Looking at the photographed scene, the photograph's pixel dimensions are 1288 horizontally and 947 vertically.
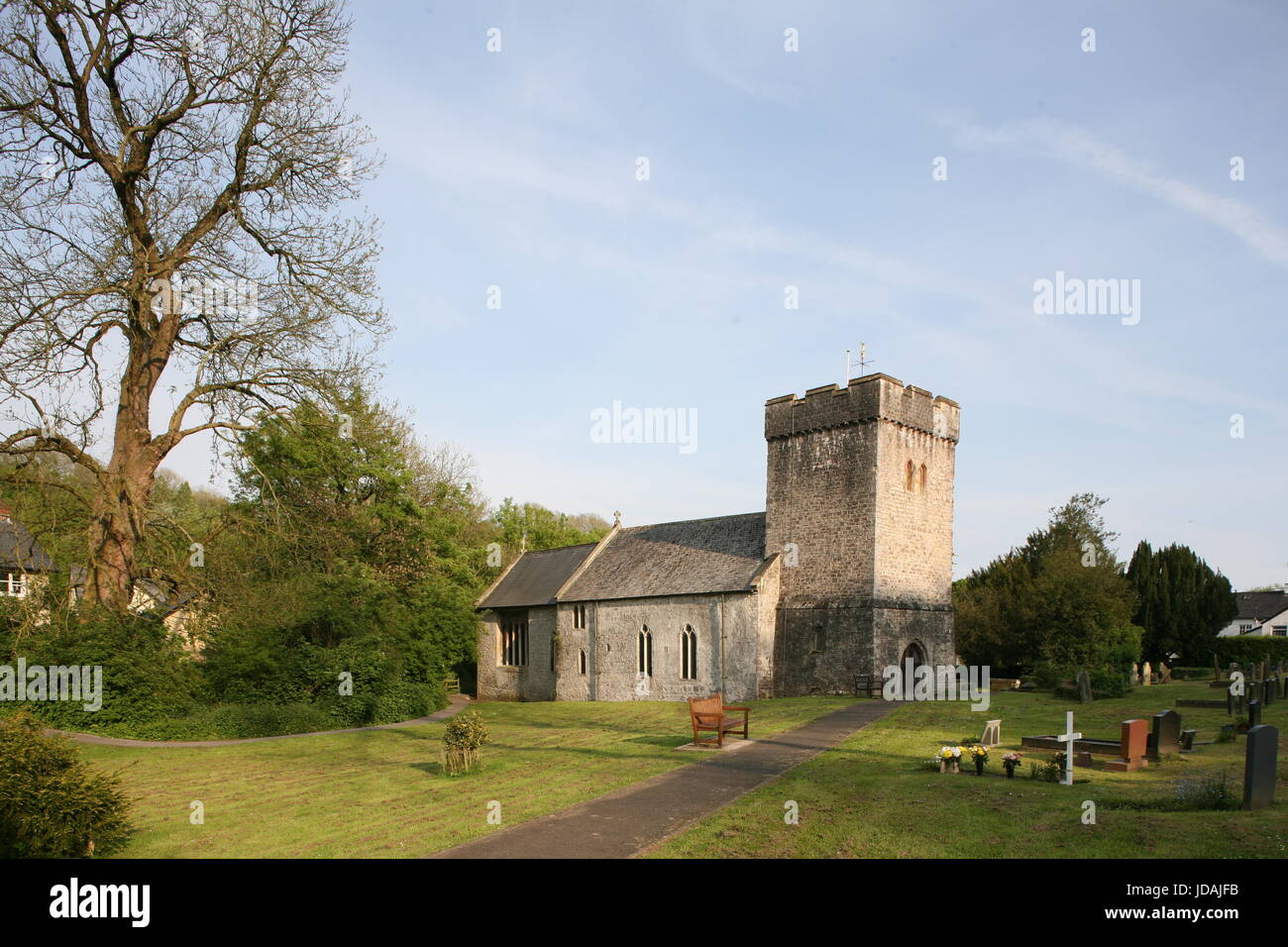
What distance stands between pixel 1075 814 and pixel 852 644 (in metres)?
20.0

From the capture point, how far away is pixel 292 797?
14266 mm

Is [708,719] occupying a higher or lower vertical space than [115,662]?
lower

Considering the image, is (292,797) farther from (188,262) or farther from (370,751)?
(188,262)

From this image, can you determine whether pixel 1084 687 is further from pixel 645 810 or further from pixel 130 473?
pixel 130 473

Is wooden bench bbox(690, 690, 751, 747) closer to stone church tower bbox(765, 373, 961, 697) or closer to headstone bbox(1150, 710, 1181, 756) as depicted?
headstone bbox(1150, 710, 1181, 756)

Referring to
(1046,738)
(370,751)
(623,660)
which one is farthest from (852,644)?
(370,751)

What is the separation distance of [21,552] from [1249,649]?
58567 mm

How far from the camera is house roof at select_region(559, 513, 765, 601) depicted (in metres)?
35.0

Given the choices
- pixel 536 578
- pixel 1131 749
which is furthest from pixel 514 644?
pixel 1131 749

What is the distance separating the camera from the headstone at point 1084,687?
24.5 m

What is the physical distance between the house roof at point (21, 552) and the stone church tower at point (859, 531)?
78.6 feet

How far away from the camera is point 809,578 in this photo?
108 feet

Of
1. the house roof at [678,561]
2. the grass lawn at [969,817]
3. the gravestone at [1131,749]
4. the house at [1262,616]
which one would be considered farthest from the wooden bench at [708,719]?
the house at [1262,616]

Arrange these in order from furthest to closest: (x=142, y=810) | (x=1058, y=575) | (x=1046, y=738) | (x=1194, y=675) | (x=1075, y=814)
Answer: (x=1194, y=675), (x=1058, y=575), (x=1046, y=738), (x=142, y=810), (x=1075, y=814)
